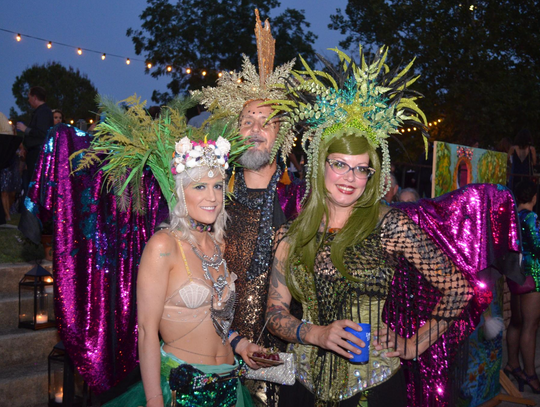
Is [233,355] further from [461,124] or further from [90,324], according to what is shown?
[461,124]

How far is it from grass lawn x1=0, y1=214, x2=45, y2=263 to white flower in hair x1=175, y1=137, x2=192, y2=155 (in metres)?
3.31

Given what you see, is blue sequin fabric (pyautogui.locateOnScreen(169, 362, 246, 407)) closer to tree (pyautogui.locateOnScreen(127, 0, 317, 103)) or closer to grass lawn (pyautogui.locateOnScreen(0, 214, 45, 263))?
grass lawn (pyautogui.locateOnScreen(0, 214, 45, 263))

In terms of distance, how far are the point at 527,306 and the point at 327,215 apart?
3.90 metres

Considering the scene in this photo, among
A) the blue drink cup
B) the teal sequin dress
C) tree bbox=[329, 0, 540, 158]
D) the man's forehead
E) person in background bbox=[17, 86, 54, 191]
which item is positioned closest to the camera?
the blue drink cup

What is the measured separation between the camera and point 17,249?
5836 millimetres

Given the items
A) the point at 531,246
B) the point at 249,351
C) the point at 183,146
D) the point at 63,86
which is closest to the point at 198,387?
the point at 249,351

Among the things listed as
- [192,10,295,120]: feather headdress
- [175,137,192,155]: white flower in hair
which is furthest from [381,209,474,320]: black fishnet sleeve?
[192,10,295,120]: feather headdress

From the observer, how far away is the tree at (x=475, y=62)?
639 inches

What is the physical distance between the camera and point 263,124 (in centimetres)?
325

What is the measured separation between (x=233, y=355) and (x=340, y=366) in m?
0.60

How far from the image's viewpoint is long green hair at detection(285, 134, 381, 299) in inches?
92.9

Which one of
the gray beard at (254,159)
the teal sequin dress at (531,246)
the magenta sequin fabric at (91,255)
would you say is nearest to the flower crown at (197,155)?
the gray beard at (254,159)

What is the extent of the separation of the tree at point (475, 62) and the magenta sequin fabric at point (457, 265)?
46.0 feet

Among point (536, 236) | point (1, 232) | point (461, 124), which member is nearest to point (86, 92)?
point (461, 124)
